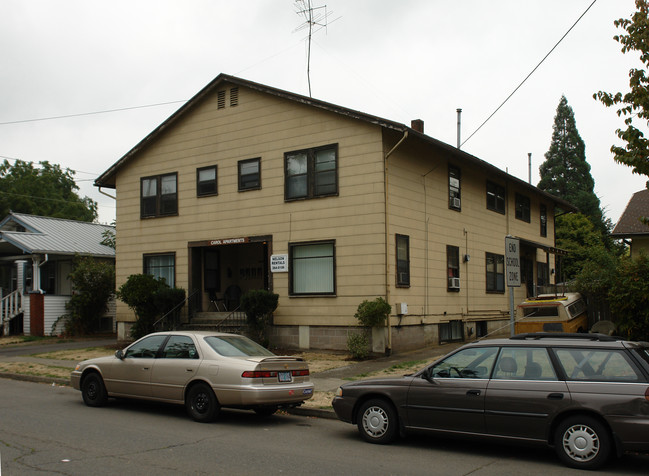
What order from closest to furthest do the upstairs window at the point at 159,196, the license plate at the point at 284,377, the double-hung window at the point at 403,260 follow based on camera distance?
the license plate at the point at 284,377 < the double-hung window at the point at 403,260 < the upstairs window at the point at 159,196

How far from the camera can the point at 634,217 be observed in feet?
90.8

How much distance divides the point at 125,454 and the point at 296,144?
13.1 m

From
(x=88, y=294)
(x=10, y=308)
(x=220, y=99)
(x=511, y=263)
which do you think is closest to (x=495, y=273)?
(x=220, y=99)

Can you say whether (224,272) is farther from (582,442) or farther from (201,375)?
(582,442)

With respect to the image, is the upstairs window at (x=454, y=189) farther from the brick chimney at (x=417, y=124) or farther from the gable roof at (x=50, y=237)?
the gable roof at (x=50, y=237)

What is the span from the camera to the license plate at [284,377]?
33.6ft

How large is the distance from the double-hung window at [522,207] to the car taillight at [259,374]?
66.6ft

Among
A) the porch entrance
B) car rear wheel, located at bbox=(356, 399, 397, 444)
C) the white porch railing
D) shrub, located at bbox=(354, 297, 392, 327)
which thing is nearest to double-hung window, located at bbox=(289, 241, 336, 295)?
shrub, located at bbox=(354, 297, 392, 327)

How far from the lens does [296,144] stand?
19578mm

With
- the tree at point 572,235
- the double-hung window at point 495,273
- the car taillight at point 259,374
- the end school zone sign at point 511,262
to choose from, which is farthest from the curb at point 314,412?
the tree at point 572,235

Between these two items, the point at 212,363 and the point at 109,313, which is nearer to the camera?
the point at 212,363

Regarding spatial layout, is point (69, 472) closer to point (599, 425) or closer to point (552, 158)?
point (599, 425)

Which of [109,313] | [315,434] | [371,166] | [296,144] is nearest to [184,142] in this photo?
[296,144]

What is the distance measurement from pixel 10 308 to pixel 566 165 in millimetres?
46575
